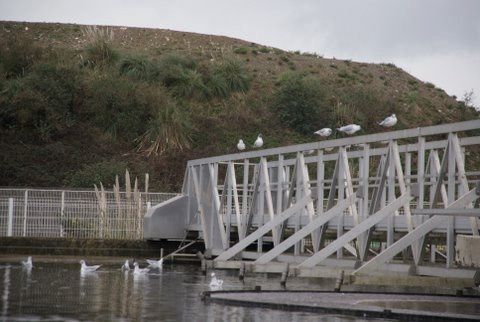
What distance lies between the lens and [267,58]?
8881 centimetres

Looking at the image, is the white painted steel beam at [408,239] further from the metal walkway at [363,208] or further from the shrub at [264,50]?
the shrub at [264,50]

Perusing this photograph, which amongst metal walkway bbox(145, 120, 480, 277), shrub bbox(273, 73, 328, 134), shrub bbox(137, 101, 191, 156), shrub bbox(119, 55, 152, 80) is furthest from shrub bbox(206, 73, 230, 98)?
metal walkway bbox(145, 120, 480, 277)

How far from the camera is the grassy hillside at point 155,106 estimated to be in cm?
5792

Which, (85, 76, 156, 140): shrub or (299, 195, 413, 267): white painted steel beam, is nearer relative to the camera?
(299, 195, 413, 267): white painted steel beam

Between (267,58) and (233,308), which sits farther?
(267,58)

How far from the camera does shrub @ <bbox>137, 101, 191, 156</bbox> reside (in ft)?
196

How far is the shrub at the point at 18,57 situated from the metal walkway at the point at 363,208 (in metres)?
28.8

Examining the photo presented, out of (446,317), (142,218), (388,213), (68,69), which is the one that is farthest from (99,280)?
(68,69)

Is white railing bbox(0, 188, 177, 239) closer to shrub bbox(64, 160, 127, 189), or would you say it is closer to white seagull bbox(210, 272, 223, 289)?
shrub bbox(64, 160, 127, 189)

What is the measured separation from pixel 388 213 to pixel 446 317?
7358mm

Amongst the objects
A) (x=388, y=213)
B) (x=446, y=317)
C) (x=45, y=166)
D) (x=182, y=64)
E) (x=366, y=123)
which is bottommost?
(x=446, y=317)

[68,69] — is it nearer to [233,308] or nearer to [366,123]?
[366,123]

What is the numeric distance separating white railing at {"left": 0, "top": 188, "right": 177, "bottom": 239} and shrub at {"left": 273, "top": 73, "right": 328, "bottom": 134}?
89.0ft

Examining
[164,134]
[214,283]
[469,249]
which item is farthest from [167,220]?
[469,249]
